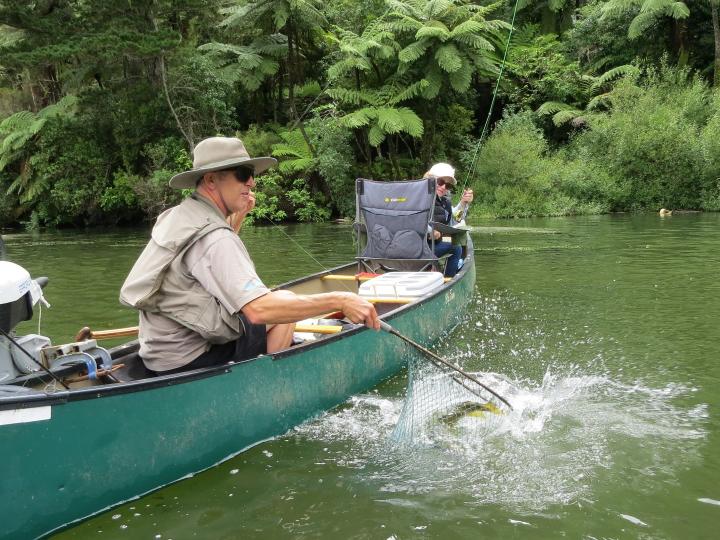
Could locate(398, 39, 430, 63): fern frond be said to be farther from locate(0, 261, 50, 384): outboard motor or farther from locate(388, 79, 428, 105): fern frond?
locate(0, 261, 50, 384): outboard motor

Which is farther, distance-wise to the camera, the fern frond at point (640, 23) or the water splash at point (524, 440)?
the fern frond at point (640, 23)

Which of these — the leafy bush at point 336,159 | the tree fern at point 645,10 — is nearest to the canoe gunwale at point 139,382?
the leafy bush at point 336,159

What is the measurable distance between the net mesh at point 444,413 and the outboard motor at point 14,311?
7.06 feet

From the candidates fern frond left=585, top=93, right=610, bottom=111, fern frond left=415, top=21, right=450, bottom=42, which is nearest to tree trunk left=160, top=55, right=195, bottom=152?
fern frond left=415, top=21, right=450, bottom=42

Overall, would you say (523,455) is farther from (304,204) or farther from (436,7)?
(304,204)

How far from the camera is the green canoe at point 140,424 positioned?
9.69ft

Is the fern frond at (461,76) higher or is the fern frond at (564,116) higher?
the fern frond at (461,76)

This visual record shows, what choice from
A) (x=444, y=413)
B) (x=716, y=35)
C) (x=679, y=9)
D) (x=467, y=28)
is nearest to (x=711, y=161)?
(x=716, y=35)

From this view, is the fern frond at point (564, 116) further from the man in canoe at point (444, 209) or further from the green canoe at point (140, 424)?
the green canoe at point (140, 424)

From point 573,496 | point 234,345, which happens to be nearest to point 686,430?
point 573,496

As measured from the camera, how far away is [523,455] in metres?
3.99

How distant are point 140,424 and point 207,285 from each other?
74 cm

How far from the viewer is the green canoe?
116 inches

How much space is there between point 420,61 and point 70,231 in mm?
12685
